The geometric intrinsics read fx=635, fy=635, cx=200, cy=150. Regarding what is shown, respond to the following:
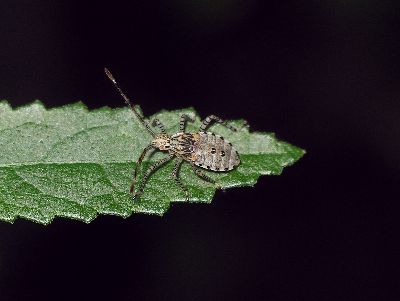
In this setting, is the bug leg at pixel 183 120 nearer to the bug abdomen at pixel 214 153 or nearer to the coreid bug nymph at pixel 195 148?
the coreid bug nymph at pixel 195 148

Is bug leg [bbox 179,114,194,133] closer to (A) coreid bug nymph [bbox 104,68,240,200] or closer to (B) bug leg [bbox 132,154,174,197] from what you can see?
(A) coreid bug nymph [bbox 104,68,240,200]

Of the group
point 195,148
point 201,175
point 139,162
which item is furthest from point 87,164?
point 195,148

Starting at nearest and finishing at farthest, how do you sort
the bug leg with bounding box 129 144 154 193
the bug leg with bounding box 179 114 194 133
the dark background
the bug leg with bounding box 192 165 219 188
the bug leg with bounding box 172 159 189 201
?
the bug leg with bounding box 129 144 154 193
the bug leg with bounding box 172 159 189 201
the bug leg with bounding box 192 165 219 188
the bug leg with bounding box 179 114 194 133
the dark background

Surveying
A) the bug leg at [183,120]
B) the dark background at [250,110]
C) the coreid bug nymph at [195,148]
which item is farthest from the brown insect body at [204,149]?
the dark background at [250,110]

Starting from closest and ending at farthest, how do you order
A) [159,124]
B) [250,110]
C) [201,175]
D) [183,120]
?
[201,175] < [159,124] < [183,120] < [250,110]

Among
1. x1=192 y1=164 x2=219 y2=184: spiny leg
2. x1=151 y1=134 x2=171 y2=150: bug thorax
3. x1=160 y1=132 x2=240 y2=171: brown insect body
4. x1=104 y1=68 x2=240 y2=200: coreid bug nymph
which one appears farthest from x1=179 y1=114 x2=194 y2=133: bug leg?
x1=192 y1=164 x2=219 y2=184: spiny leg

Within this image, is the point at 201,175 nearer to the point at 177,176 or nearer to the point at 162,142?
the point at 177,176
